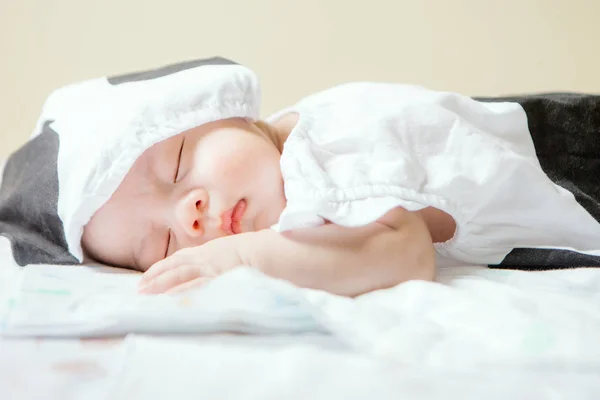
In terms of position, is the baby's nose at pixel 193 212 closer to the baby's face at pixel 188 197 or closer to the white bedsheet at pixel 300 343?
the baby's face at pixel 188 197

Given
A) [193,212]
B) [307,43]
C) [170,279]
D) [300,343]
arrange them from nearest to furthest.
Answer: [300,343] → [170,279] → [193,212] → [307,43]

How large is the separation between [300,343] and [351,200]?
0.22 metres

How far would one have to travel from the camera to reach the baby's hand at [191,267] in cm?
61

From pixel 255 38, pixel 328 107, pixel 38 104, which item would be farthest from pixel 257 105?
pixel 38 104

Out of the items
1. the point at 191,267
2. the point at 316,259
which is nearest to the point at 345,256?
the point at 316,259

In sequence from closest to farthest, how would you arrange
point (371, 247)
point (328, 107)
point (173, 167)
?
1. point (371, 247)
2. point (173, 167)
3. point (328, 107)

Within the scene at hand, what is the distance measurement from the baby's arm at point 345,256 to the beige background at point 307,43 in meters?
0.98

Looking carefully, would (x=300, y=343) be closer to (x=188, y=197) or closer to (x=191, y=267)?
(x=191, y=267)

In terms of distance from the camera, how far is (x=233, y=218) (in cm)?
77

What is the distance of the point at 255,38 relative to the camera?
1.62 m

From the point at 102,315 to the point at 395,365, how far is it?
236 mm

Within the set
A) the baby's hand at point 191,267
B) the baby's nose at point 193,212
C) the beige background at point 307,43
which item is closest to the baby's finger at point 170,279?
the baby's hand at point 191,267

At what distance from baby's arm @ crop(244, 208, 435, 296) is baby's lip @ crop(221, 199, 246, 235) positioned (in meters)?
0.09

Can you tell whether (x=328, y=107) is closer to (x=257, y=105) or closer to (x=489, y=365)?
(x=257, y=105)
